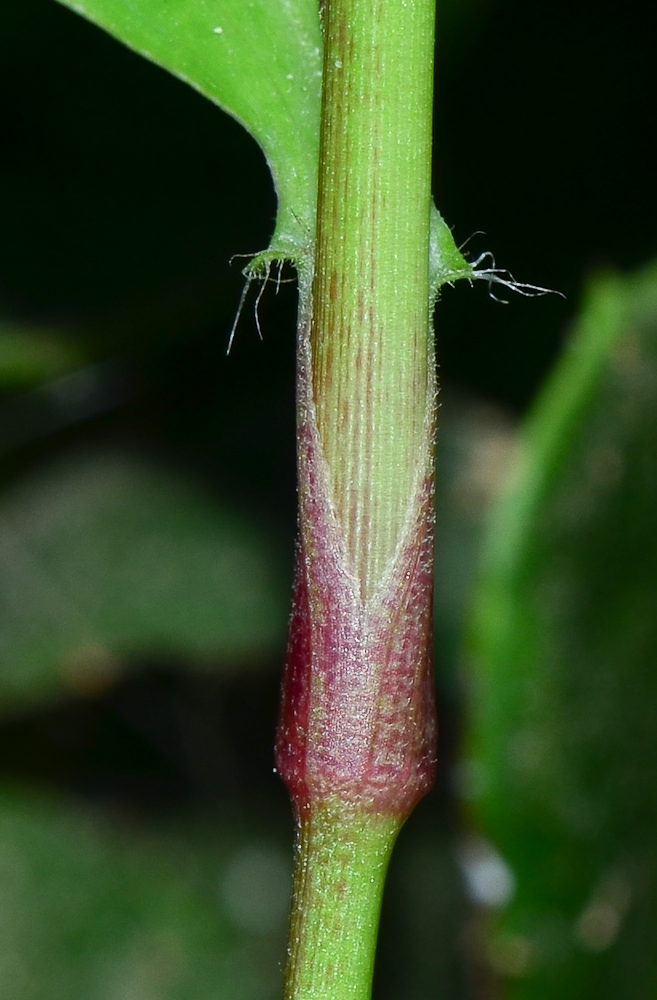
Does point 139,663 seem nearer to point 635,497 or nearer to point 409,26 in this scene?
point 635,497

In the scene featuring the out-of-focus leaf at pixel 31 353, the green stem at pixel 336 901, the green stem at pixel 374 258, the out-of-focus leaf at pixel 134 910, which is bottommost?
the out-of-focus leaf at pixel 134 910

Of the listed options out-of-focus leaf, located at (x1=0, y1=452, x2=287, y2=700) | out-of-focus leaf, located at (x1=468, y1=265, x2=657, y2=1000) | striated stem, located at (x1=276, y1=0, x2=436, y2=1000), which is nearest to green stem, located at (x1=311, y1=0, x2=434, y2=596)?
striated stem, located at (x1=276, y1=0, x2=436, y2=1000)

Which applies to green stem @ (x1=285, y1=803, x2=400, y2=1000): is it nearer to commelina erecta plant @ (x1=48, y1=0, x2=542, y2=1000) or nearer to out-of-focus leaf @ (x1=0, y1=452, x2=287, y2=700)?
commelina erecta plant @ (x1=48, y1=0, x2=542, y2=1000)

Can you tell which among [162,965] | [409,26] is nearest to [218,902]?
[162,965]

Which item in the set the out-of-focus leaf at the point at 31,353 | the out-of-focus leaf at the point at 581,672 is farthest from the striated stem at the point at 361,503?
the out-of-focus leaf at the point at 31,353

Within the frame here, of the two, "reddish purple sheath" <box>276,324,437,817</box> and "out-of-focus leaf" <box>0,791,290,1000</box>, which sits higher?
"reddish purple sheath" <box>276,324,437,817</box>

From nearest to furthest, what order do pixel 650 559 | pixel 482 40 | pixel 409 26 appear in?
pixel 409 26, pixel 650 559, pixel 482 40

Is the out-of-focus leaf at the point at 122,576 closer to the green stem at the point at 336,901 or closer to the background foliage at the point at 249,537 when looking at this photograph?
the background foliage at the point at 249,537
